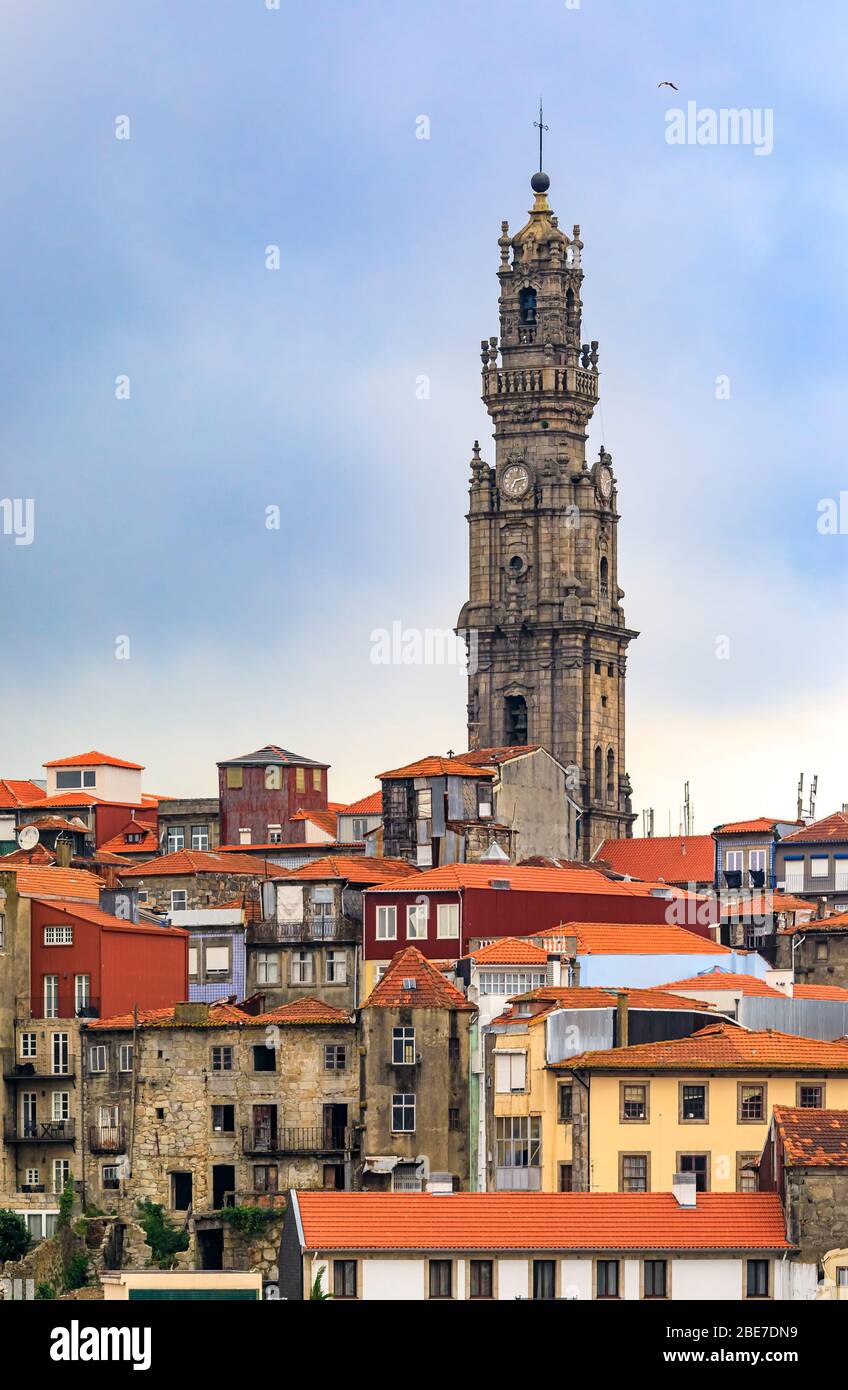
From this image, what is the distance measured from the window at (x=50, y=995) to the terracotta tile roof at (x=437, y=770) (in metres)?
25.3

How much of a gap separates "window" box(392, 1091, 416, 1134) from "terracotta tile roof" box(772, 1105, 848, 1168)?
1992cm

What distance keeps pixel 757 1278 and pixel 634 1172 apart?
16.0m

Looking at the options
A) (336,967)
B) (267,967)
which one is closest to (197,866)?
(267,967)

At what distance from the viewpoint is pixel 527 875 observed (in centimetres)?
11525

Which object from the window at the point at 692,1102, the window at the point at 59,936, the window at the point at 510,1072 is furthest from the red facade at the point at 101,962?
the window at the point at 692,1102

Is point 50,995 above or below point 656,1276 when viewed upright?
above

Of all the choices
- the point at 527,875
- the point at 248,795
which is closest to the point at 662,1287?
the point at 527,875

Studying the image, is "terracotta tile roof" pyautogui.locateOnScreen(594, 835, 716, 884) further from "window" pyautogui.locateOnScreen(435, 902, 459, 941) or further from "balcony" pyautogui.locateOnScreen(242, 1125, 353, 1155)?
"balcony" pyautogui.locateOnScreen(242, 1125, 353, 1155)

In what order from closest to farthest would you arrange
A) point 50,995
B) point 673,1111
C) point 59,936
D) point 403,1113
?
point 673,1111
point 403,1113
point 50,995
point 59,936

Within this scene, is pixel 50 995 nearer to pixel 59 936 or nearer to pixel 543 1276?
pixel 59 936

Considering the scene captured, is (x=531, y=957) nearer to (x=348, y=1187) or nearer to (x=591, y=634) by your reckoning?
(x=348, y=1187)

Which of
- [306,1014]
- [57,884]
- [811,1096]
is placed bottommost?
[811,1096]

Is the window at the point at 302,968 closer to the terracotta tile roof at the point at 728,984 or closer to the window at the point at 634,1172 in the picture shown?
the terracotta tile roof at the point at 728,984

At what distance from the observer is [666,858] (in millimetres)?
147750
